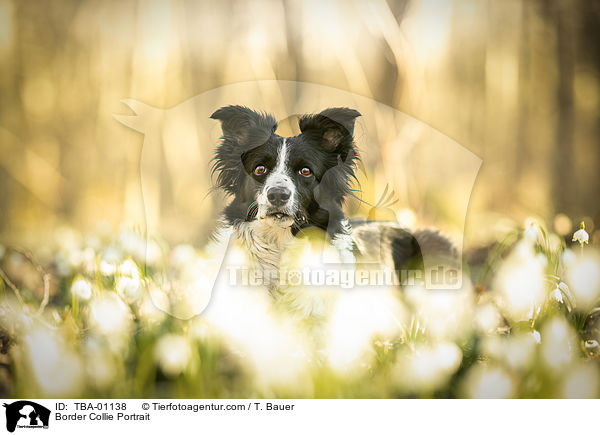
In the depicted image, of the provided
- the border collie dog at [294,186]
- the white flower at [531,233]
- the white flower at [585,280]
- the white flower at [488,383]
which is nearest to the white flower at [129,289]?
the border collie dog at [294,186]

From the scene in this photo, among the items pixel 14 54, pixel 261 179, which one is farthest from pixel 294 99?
pixel 14 54

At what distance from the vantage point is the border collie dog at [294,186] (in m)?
1.39

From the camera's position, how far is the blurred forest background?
1590mm

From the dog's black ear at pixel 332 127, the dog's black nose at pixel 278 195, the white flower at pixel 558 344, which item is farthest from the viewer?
the white flower at pixel 558 344

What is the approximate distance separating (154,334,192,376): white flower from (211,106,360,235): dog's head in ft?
1.62

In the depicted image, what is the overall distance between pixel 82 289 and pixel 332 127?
1.11m

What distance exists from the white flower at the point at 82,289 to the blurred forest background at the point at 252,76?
0.21 metres

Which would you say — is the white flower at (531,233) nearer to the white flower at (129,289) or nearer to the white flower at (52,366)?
the white flower at (129,289)

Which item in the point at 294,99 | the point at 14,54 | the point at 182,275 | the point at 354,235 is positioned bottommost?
the point at 182,275

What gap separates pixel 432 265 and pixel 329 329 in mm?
457

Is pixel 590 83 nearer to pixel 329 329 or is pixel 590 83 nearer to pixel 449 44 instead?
pixel 449 44

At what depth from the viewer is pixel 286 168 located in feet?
4.55
